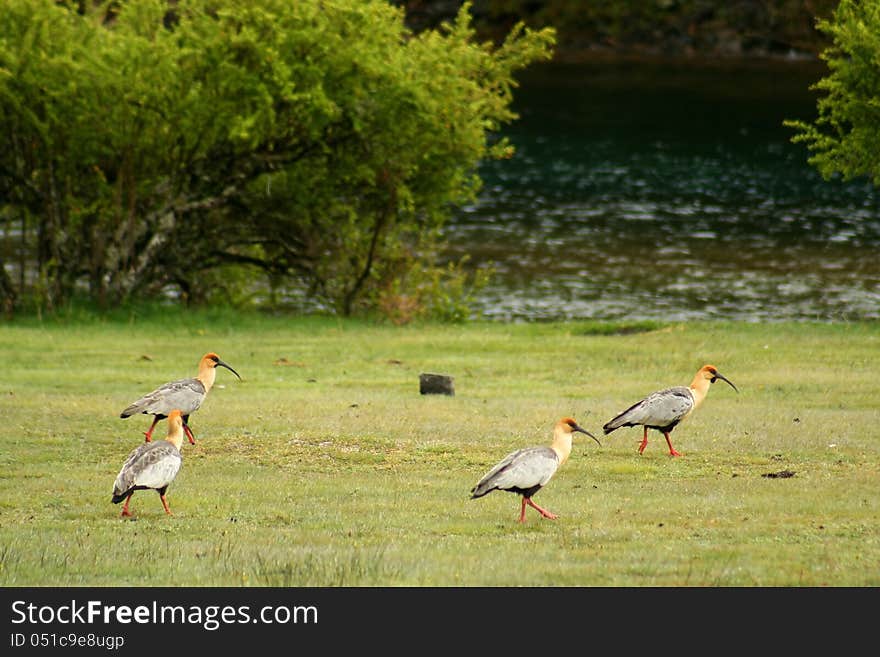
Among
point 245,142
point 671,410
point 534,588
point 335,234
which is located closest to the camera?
point 534,588

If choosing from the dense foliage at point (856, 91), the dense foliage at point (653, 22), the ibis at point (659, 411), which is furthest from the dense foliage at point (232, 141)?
the dense foliage at point (653, 22)

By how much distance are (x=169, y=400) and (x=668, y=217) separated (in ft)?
182

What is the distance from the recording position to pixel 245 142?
37.5 m

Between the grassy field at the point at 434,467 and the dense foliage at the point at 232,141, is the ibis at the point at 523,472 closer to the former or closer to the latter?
the grassy field at the point at 434,467

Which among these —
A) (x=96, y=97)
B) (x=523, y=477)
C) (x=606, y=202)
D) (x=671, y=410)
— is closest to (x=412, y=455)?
(x=671, y=410)

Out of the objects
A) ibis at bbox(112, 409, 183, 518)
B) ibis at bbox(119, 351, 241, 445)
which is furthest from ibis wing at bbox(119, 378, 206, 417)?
ibis at bbox(112, 409, 183, 518)

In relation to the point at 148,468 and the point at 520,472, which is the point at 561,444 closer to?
the point at 520,472

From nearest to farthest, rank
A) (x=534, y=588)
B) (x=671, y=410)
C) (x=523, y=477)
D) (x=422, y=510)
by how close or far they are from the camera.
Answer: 1. (x=534, y=588)
2. (x=523, y=477)
3. (x=422, y=510)
4. (x=671, y=410)

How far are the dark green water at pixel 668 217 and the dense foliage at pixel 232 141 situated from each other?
961cm

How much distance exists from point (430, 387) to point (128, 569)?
43.8ft

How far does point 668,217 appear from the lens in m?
71.1

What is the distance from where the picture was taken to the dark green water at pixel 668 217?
5178 centimetres

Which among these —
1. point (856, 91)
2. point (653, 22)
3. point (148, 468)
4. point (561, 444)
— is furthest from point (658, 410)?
point (653, 22)

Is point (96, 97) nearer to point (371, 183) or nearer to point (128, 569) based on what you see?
point (371, 183)
